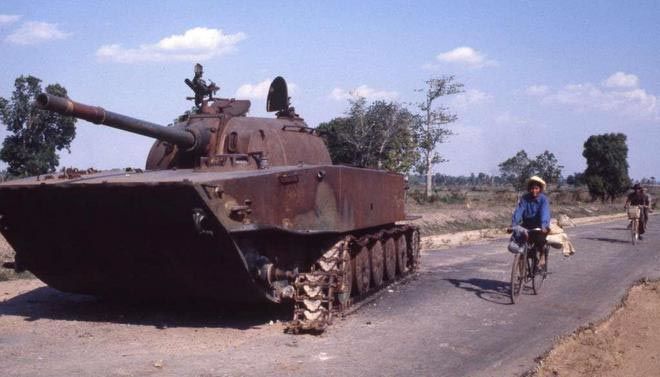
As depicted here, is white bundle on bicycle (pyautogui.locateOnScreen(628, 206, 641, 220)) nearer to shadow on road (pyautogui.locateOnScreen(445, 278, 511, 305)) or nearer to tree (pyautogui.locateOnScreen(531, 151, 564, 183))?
shadow on road (pyautogui.locateOnScreen(445, 278, 511, 305))

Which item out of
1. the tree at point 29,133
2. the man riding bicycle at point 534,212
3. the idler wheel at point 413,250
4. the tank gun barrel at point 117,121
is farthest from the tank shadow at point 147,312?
the tree at point 29,133

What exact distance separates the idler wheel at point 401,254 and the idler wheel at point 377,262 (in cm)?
116

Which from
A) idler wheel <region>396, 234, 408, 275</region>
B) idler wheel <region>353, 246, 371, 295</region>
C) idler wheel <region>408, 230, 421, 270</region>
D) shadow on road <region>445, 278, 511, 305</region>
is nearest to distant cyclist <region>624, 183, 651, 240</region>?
idler wheel <region>408, 230, 421, 270</region>

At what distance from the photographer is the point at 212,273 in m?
8.02

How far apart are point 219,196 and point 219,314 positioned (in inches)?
99.9

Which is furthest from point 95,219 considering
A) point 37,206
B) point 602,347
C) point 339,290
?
point 602,347

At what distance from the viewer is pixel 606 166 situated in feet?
198

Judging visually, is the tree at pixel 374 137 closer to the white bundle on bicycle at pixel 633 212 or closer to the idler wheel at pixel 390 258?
the white bundle on bicycle at pixel 633 212

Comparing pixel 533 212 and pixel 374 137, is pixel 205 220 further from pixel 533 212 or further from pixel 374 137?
pixel 374 137

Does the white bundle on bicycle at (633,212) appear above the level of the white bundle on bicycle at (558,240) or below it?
above

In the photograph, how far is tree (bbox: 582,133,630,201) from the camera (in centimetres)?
5925

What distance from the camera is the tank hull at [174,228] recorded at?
743 centimetres

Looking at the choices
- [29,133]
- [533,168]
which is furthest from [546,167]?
[29,133]

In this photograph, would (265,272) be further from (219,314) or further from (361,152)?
(361,152)
